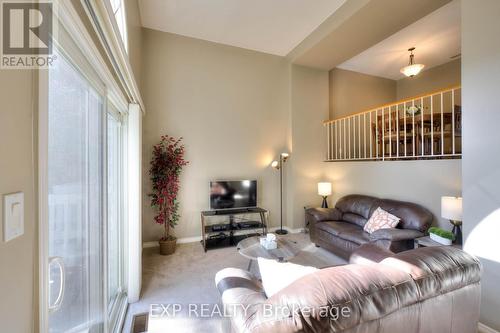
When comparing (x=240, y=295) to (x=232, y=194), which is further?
(x=232, y=194)

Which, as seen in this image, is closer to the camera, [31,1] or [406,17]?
[31,1]

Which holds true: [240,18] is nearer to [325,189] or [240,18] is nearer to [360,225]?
[325,189]

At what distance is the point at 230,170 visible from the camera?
4531 millimetres

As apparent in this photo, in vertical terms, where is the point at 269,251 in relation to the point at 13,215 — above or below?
below

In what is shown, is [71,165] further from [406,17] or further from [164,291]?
[406,17]

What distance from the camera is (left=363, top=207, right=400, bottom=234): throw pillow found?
10.1 feet

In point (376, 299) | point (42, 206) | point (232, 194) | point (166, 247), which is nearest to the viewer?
point (42, 206)

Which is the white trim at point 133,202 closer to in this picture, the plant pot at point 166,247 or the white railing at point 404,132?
the plant pot at point 166,247

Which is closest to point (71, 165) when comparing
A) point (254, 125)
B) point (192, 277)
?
point (192, 277)

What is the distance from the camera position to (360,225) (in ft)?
11.7

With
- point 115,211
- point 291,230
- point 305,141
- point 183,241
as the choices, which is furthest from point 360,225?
point 115,211

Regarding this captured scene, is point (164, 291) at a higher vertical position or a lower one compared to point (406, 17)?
lower

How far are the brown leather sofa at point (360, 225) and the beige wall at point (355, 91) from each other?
2.35 metres

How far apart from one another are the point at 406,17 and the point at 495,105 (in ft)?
6.79
